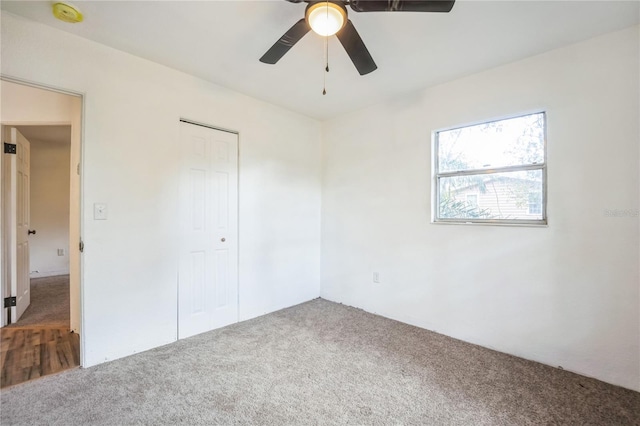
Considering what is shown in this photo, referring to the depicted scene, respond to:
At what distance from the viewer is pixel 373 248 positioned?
321 cm

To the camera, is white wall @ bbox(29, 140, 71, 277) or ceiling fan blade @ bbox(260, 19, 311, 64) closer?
ceiling fan blade @ bbox(260, 19, 311, 64)

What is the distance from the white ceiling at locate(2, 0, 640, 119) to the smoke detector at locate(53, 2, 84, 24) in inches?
1.9

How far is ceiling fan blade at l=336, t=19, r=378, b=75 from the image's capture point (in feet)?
5.03

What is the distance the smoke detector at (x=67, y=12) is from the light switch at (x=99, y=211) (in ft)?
3.97

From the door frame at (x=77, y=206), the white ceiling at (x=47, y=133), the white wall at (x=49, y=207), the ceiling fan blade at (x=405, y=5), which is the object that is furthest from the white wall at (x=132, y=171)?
the white wall at (x=49, y=207)

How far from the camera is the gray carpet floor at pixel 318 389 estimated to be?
1.58m

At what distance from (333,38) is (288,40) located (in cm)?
53

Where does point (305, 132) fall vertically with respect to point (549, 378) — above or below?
above

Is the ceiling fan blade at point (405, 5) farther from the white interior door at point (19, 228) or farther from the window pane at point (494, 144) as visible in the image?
the white interior door at point (19, 228)

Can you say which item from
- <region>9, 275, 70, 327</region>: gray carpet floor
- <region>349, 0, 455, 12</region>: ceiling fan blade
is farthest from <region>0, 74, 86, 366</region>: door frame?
<region>349, 0, 455, 12</region>: ceiling fan blade

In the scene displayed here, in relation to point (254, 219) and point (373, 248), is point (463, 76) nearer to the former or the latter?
point (373, 248)

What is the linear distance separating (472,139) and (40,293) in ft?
18.9

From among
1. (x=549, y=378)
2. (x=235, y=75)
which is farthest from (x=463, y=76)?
(x=549, y=378)

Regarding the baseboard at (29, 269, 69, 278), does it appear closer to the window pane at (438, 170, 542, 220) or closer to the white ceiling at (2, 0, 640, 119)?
the white ceiling at (2, 0, 640, 119)
